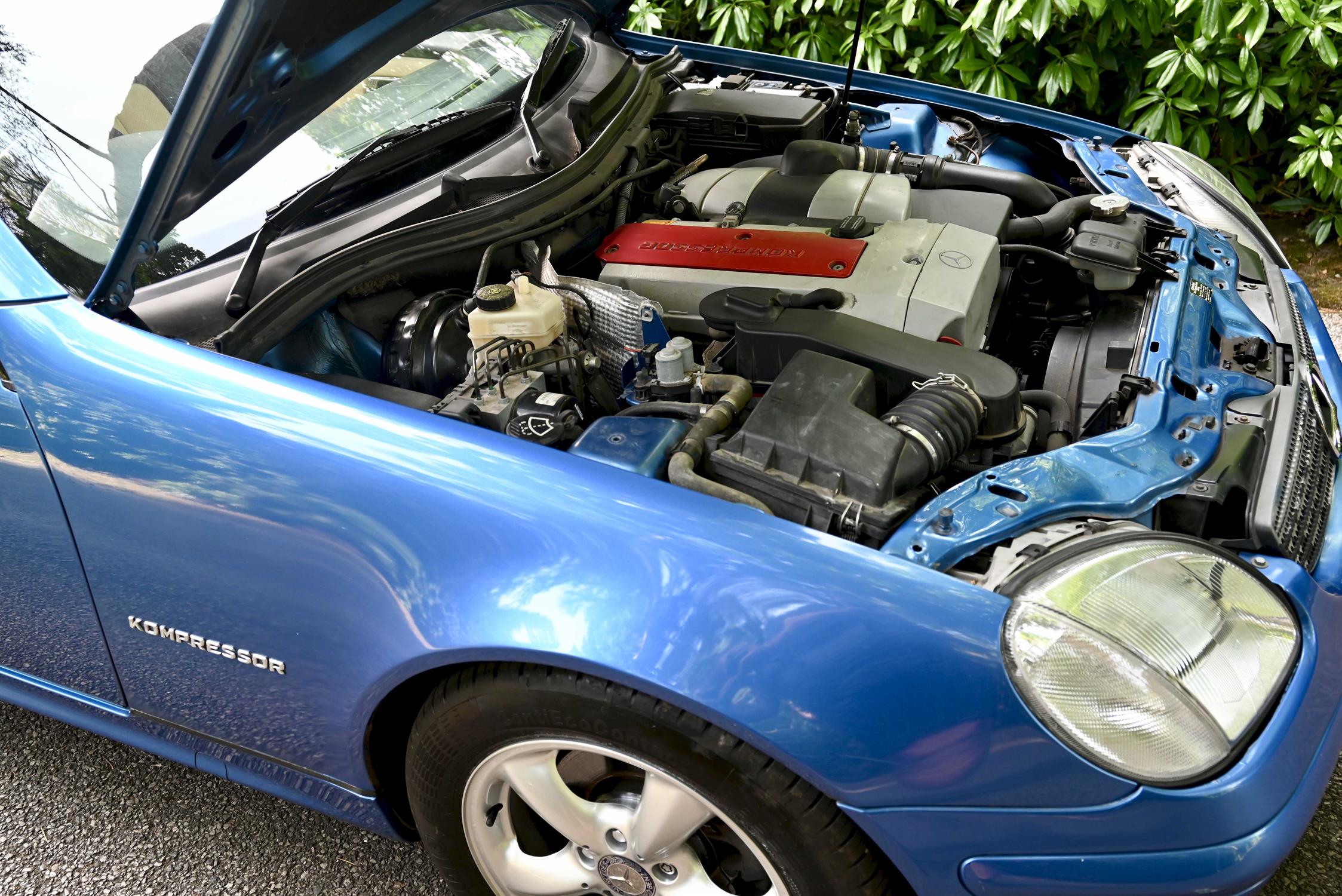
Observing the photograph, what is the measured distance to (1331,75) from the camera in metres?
4.21

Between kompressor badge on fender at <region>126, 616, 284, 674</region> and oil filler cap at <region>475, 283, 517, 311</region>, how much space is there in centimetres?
66

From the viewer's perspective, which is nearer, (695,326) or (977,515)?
(977,515)

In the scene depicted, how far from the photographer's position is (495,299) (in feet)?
5.89

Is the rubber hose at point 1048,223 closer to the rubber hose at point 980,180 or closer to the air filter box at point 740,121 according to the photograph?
the rubber hose at point 980,180

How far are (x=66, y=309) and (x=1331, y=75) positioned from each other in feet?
15.0

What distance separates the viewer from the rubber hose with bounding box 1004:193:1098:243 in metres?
2.32

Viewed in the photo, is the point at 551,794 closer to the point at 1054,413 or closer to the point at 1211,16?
the point at 1054,413

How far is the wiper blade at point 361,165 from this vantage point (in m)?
1.77

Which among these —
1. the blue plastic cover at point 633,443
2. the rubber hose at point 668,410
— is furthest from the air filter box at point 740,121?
the blue plastic cover at point 633,443

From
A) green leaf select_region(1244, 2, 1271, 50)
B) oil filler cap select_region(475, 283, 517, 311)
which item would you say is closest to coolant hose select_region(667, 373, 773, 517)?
oil filler cap select_region(475, 283, 517, 311)

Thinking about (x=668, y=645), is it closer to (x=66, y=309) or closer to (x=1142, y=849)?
(x=1142, y=849)

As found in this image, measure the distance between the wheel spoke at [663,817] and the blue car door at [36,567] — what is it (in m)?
0.93

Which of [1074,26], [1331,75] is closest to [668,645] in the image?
[1074,26]

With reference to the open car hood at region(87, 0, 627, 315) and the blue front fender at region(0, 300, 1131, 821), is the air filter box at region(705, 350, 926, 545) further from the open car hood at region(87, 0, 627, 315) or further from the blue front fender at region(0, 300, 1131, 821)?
the open car hood at region(87, 0, 627, 315)
